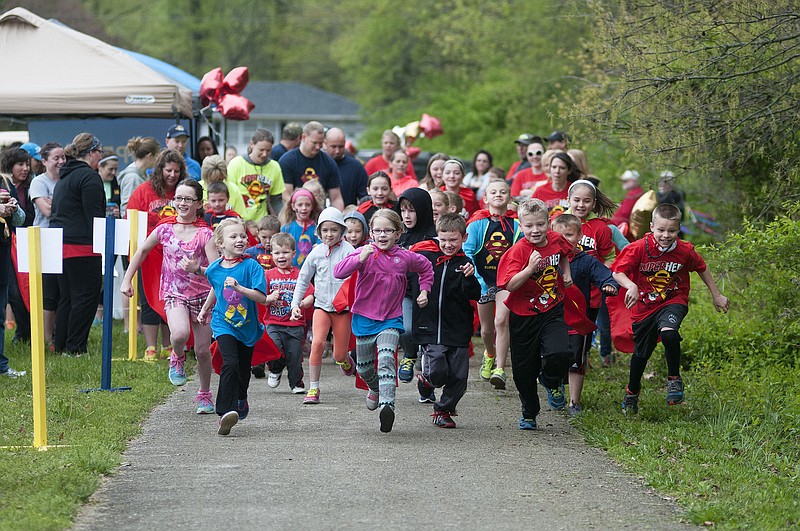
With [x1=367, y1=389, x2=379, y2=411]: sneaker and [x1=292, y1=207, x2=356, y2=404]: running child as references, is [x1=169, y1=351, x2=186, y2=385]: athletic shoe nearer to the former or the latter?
[x1=292, y1=207, x2=356, y2=404]: running child

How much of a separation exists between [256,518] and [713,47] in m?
6.03

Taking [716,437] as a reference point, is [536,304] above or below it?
above

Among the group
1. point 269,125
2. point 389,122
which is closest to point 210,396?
point 389,122

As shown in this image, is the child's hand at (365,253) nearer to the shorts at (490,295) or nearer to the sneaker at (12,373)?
the shorts at (490,295)

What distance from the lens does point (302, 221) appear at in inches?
470

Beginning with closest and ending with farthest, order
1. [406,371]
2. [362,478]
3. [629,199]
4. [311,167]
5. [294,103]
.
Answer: [362,478], [406,371], [311,167], [629,199], [294,103]

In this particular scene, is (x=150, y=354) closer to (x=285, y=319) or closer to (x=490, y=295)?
(x=285, y=319)

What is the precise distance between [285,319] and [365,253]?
205 centimetres

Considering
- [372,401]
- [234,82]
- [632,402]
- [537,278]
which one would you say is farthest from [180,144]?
[632,402]

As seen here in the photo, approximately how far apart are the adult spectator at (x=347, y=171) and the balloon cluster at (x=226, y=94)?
2682 mm

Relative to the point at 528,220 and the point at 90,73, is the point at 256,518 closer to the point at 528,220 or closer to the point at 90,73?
the point at 528,220

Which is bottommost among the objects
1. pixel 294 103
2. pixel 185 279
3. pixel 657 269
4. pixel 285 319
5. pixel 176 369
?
pixel 176 369

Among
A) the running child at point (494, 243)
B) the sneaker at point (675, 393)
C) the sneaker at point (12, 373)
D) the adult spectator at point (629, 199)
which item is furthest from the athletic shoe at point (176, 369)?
the adult spectator at point (629, 199)

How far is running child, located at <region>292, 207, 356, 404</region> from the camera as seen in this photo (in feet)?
32.4
